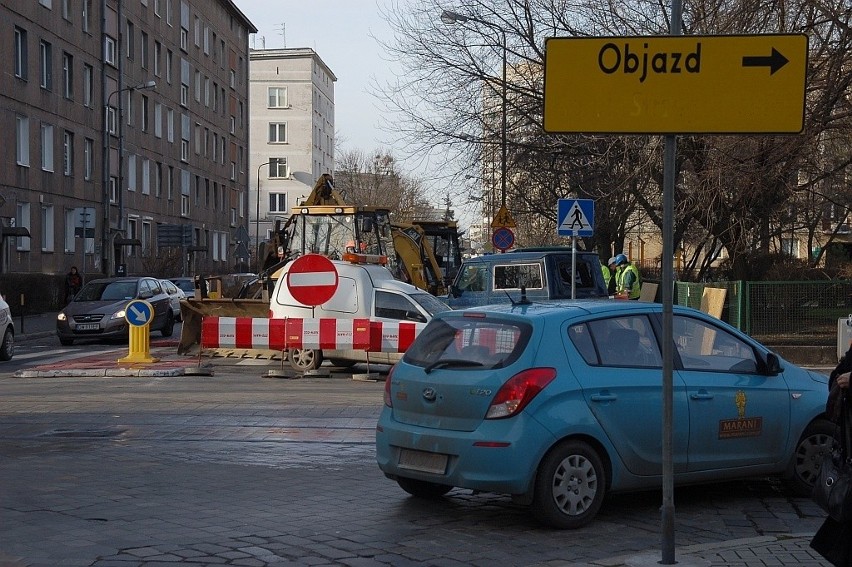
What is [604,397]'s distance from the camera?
25.5 ft

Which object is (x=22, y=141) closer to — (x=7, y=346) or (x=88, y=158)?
(x=88, y=158)

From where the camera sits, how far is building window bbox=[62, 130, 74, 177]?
4628 cm

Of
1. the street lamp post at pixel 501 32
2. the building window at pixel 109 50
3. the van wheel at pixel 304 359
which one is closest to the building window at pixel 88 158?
the building window at pixel 109 50

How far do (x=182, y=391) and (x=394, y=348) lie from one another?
3.46 meters

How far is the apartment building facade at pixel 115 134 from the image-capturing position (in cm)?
4203

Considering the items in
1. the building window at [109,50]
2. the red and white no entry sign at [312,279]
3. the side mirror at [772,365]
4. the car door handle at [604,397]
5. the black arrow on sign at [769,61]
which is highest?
the building window at [109,50]

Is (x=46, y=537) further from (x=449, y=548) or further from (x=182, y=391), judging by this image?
(x=182, y=391)

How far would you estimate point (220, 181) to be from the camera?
246 ft

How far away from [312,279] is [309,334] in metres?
0.94

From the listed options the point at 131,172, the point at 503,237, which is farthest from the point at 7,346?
the point at 131,172

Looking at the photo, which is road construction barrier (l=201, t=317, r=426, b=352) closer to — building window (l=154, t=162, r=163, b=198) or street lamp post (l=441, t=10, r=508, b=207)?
street lamp post (l=441, t=10, r=508, b=207)

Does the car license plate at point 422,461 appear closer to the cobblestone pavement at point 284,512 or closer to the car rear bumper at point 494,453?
the car rear bumper at point 494,453

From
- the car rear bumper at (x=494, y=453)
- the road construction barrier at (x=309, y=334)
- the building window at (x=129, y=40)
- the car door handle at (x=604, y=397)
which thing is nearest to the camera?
the car rear bumper at (x=494, y=453)

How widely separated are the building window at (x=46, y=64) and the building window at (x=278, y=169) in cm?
5743
